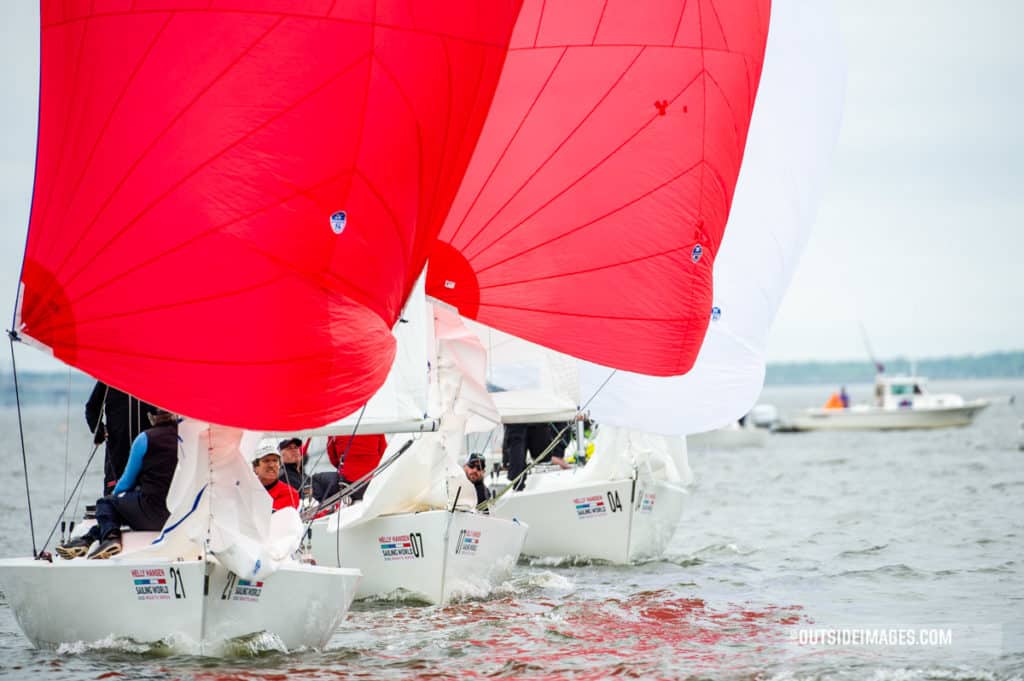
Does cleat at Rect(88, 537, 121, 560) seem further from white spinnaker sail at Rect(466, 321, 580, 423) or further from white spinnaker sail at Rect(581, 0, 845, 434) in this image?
white spinnaker sail at Rect(466, 321, 580, 423)

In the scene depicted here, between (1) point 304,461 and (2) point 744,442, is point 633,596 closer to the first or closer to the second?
(1) point 304,461

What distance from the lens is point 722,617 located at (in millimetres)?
11969

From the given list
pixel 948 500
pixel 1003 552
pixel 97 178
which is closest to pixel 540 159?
pixel 97 178

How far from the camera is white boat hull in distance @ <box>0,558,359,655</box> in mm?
8727

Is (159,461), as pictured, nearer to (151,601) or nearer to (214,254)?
(151,601)

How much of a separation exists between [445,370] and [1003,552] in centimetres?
750

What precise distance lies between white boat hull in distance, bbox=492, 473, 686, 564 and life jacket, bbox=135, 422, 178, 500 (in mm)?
6229

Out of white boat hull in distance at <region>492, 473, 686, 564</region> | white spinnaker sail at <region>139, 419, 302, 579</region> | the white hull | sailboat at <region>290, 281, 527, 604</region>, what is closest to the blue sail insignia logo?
white spinnaker sail at <region>139, 419, 302, 579</region>

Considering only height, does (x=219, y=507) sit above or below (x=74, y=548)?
above

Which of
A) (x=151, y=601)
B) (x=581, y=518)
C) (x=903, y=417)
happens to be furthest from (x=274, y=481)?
(x=903, y=417)

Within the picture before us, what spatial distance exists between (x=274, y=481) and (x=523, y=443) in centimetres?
691

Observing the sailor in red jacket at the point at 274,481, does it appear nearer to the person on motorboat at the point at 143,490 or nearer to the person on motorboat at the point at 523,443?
the person on motorboat at the point at 143,490

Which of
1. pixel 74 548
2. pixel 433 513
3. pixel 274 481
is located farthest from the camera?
pixel 433 513

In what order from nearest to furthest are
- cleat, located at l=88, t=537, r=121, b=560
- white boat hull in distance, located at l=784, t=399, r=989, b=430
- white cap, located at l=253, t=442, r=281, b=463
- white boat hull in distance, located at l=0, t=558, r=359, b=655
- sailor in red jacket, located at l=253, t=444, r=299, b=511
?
1. white boat hull in distance, located at l=0, t=558, r=359, b=655
2. cleat, located at l=88, t=537, r=121, b=560
3. sailor in red jacket, located at l=253, t=444, r=299, b=511
4. white cap, located at l=253, t=442, r=281, b=463
5. white boat hull in distance, located at l=784, t=399, r=989, b=430
